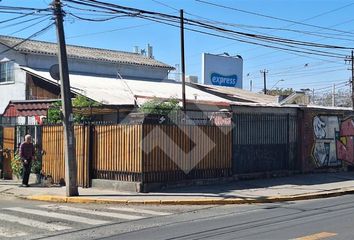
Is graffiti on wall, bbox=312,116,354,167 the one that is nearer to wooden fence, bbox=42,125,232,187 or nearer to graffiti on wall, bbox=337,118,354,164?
graffiti on wall, bbox=337,118,354,164

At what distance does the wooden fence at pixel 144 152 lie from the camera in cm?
1712

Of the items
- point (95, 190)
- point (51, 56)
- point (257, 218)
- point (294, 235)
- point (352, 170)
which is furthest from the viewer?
point (51, 56)

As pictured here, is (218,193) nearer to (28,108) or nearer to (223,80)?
(28,108)

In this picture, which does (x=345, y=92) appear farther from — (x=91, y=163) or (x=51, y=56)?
(x=91, y=163)


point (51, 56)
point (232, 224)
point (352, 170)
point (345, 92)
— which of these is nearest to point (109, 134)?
point (232, 224)

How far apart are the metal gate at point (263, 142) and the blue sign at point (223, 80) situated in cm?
1780

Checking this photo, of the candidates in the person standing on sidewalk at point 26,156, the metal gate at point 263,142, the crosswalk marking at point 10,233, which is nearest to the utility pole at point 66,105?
the person standing on sidewalk at point 26,156

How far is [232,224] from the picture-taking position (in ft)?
36.4

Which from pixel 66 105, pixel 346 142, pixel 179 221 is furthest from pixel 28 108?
pixel 179 221

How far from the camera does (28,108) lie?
25.4 metres

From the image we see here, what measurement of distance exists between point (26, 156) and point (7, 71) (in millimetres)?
14907

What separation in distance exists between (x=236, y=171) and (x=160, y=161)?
12.0 feet

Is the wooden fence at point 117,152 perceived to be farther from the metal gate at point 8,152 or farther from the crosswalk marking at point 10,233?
the crosswalk marking at point 10,233

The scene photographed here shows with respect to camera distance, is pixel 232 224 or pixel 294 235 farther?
pixel 232 224
